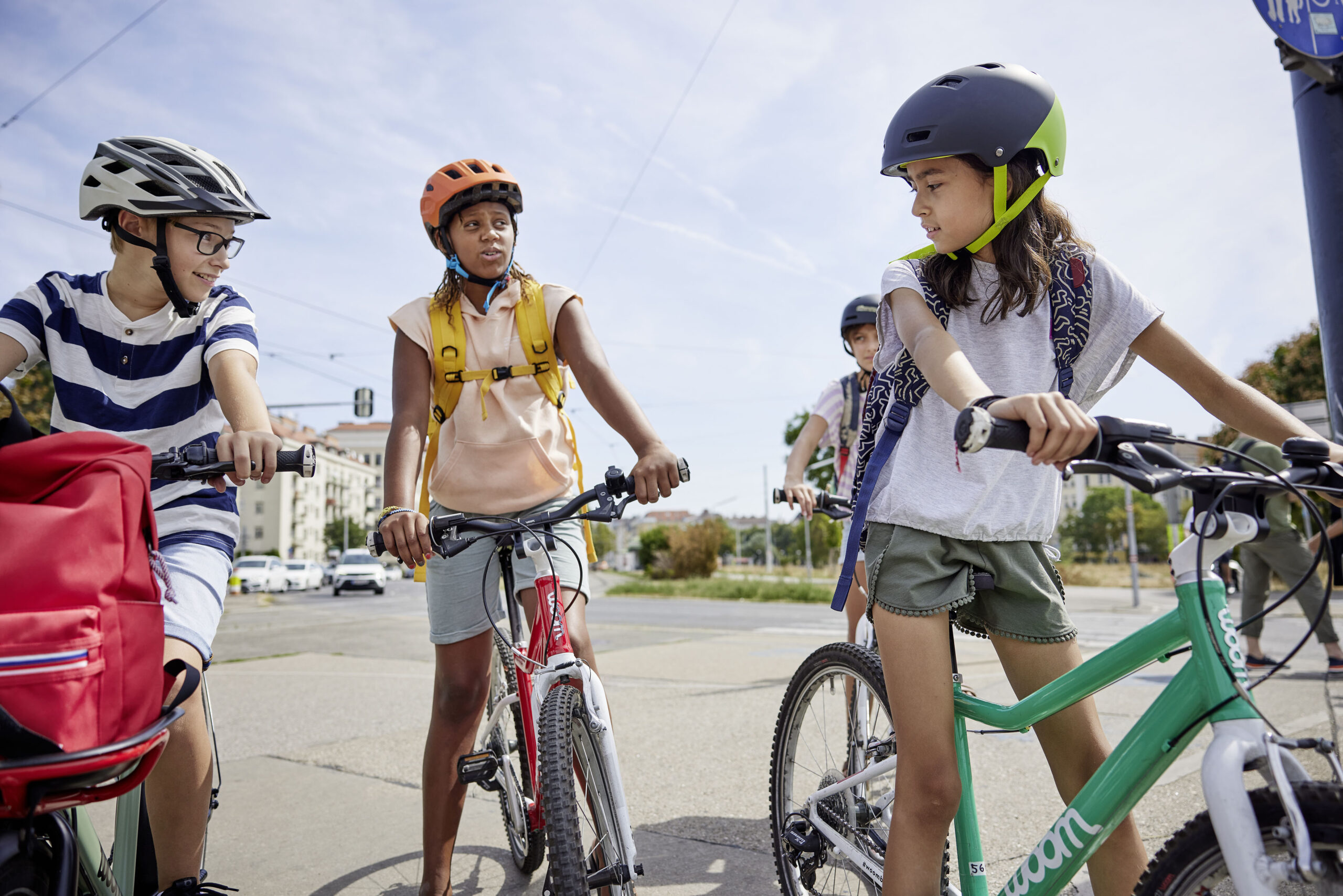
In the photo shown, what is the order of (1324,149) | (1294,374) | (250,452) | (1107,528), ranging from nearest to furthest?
(250,452) < (1324,149) < (1294,374) < (1107,528)

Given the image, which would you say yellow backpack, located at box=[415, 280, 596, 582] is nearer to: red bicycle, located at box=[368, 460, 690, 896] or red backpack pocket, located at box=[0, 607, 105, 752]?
red bicycle, located at box=[368, 460, 690, 896]

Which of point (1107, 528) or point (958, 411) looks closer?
point (958, 411)

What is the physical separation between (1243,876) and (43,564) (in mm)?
1718

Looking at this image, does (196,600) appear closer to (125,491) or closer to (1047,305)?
(125,491)

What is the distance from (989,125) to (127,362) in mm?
2020

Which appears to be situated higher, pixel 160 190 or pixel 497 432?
pixel 160 190

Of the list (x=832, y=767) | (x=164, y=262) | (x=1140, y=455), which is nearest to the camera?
(x=1140, y=455)

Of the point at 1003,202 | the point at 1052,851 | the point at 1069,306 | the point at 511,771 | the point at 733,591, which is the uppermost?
the point at 1003,202

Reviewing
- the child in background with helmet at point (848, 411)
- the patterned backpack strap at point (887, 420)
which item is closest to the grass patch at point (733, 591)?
the child in background with helmet at point (848, 411)

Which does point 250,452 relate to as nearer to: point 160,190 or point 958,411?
point 160,190

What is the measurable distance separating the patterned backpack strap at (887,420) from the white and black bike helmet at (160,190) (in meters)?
1.59

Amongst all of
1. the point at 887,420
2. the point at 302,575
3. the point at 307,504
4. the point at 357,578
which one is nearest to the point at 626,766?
the point at 887,420

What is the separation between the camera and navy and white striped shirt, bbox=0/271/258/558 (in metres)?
2.15

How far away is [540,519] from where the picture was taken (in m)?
2.30
